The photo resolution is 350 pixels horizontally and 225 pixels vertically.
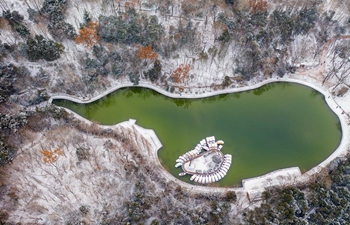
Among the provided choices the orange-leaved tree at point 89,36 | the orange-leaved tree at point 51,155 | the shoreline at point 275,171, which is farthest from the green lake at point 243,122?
the orange-leaved tree at point 89,36

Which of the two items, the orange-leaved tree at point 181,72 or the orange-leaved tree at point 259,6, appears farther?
the orange-leaved tree at point 259,6

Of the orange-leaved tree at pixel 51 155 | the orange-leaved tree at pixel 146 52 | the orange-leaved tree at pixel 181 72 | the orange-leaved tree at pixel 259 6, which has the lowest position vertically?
the orange-leaved tree at pixel 51 155

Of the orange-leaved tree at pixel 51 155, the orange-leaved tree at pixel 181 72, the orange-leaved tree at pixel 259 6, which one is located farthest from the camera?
the orange-leaved tree at pixel 259 6

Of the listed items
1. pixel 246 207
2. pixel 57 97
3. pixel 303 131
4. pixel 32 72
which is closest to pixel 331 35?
pixel 303 131

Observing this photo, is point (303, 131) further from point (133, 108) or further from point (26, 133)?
point (26, 133)

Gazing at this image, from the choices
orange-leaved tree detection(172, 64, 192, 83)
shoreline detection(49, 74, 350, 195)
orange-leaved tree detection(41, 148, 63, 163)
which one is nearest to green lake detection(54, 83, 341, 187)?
shoreline detection(49, 74, 350, 195)

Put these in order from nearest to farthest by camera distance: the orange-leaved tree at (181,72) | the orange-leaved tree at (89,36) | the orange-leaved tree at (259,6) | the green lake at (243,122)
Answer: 1. the green lake at (243,122)
2. the orange-leaved tree at (181,72)
3. the orange-leaved tree at (89,36)
4. the orange-leaved tree at (259,6)

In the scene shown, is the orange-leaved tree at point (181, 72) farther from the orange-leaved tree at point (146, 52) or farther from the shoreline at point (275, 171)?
the orange-leaved tree at point (146, 52)

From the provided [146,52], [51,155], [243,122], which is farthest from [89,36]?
[243,122]
